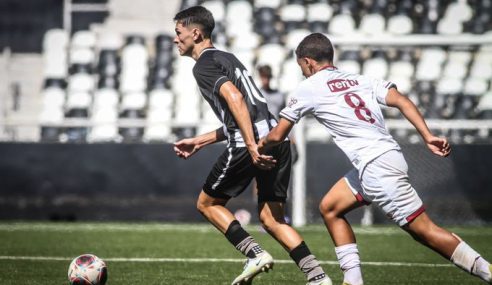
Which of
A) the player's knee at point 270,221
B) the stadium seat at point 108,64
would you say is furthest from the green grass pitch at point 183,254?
the stadium seat at point 108,64

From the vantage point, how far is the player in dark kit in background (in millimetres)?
7102

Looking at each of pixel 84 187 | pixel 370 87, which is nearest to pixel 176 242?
pixel 84 187

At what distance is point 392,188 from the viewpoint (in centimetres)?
655

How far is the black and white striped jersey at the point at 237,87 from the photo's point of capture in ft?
23.8

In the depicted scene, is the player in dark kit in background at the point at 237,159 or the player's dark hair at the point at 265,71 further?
the player's dark hair at the point at 265,71

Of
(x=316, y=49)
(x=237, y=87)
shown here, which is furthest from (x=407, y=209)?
(x=237, y=87)

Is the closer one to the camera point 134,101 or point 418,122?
point 418,122

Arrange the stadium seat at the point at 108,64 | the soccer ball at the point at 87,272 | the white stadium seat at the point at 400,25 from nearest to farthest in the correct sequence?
the soccer ball at the point at 87,272, the white stadium seat at the point at 400,25, the stadium seat at the point at 108,64

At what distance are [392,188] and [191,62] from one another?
13.6 metres

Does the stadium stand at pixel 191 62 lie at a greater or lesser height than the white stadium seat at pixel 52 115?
greater

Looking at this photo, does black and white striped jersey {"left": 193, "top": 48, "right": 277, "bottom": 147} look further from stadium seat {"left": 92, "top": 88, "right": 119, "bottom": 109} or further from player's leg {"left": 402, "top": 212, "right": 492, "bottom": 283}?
stadium seat {"left": 92, "top": 88, "right": 119, "bottom": 109}

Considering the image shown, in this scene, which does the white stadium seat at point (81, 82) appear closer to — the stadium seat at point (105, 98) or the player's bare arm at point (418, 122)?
the stadium seat at point (105, 98)

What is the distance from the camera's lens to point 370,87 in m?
6.80

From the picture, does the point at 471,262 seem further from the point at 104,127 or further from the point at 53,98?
the point at 53,98
